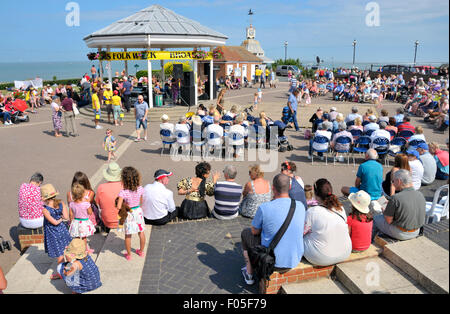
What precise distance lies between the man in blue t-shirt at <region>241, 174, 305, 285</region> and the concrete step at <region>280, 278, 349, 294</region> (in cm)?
31

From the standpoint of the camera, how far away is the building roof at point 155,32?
16.5m

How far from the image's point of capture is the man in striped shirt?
573cm

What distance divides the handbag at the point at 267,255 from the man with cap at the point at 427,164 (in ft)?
16.6

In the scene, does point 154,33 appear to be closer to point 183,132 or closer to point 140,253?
point 183,132

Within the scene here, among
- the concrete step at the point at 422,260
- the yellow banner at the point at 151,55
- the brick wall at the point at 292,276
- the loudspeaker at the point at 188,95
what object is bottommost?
the brick wall at the point at 292,276

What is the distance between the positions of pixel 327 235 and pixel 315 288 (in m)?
0.70

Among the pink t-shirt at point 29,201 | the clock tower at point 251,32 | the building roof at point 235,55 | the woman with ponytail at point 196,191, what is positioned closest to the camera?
the pink t-shirt at point 29,201

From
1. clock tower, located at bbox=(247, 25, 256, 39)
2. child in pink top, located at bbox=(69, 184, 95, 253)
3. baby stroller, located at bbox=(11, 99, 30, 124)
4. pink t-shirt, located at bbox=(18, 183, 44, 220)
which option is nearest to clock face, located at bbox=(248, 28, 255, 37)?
clock tower, located at bbox=(247, 25, 256, 39)

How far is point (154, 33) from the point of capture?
1630 cm

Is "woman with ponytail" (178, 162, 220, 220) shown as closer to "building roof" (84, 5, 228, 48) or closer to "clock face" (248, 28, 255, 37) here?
"building roof" (84, 5, 228, 48)

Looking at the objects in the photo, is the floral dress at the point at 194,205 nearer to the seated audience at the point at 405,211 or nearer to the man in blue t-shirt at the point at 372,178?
the man in blue t-shirt at the point at 372,178

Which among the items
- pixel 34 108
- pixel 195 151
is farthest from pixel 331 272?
pixel 34 108

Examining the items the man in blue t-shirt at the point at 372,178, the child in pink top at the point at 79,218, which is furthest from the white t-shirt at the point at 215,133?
the child in pink top at the point at 79,218

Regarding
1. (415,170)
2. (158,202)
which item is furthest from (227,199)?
(415,170)
